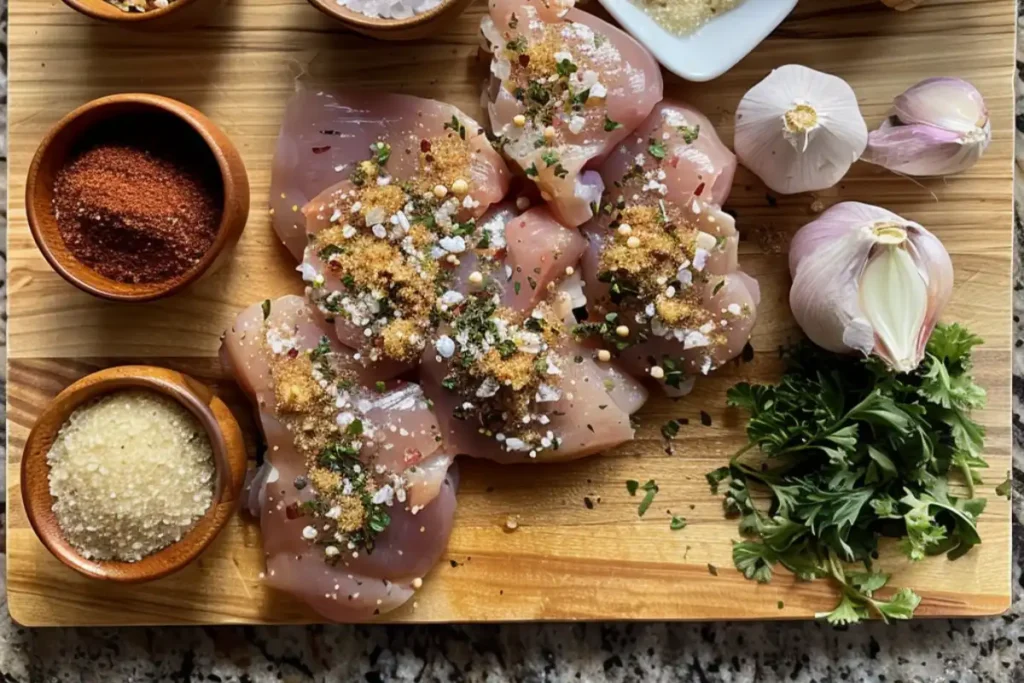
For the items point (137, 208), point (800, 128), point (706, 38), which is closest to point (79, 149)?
point (137, 208)

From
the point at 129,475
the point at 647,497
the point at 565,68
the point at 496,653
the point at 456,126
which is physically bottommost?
the point at 496,653

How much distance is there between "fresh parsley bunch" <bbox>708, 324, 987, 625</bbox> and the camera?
144 cm

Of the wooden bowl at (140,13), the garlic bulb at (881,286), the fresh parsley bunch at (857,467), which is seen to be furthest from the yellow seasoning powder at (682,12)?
the wooden bowl at (140,13)

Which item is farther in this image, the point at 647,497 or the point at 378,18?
the point at 647,497

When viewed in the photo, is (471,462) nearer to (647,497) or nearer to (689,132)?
(647,497)

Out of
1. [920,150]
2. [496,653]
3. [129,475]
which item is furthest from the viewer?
[496,653]

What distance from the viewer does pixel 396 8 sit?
1.43 m

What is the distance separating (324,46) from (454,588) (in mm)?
956

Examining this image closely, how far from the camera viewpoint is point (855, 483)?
4.80 feet

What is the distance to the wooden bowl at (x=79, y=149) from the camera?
138cm

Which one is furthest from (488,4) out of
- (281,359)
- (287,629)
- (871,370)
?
(287,629)

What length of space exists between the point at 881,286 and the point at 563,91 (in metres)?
0.59

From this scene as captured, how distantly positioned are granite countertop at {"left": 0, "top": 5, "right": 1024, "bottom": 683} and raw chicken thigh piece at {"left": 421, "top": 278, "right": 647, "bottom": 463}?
0.37m

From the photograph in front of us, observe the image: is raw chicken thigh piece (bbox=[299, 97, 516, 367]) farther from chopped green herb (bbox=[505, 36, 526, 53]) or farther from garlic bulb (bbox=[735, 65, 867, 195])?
garlic bulb (bbox=[735, 65, 867, 195])
